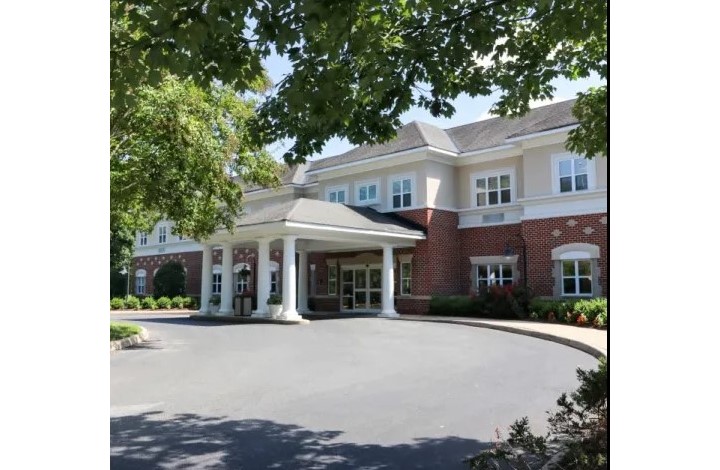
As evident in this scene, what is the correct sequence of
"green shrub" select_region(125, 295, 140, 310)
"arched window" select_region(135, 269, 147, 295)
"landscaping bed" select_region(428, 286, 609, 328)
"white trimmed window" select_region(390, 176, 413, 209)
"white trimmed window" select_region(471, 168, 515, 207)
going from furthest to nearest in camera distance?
"arched window" select_region(135, 269, 147, 295), "green shrub" select_region(125, 295, 140, 310), "white trimmed window" select_region(390, 176, 413, 209), "white trimmed window" select_region(471, 168, 515, 207), "landscaping bed" select_region(428, 286, 609, 328)

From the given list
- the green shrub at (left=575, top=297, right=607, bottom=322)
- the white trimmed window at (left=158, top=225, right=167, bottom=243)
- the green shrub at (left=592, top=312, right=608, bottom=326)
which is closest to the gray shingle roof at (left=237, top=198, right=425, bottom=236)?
the green shrub at (left=575, top=297, right=607, bottom=322)

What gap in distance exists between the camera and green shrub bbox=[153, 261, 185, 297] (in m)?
31.4

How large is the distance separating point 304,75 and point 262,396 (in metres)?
4.44

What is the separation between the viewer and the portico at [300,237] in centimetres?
1964

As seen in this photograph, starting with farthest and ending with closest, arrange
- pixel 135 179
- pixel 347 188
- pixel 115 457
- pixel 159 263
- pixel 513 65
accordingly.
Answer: pixel 159 263 < pixel 347 188 < pixel 135 179 < pixel 513 65 < pixel 115 457

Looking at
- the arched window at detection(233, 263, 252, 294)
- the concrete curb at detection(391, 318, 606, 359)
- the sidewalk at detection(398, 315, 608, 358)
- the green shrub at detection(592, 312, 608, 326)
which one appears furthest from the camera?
the arched window at detection(233, 263, 252, 294)

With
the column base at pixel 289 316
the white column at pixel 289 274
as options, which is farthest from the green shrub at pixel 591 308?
the white column at pixel 289 274

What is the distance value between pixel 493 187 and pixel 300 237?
734 centimetres

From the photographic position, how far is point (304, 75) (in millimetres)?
4410

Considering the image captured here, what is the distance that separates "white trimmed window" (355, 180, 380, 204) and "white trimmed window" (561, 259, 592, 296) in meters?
8.00

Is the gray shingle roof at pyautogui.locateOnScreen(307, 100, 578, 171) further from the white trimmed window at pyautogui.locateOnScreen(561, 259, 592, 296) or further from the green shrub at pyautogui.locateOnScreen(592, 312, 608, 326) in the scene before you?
the green shrub at pyautogui.locateOnScreen(592, 312, 608, 326)
